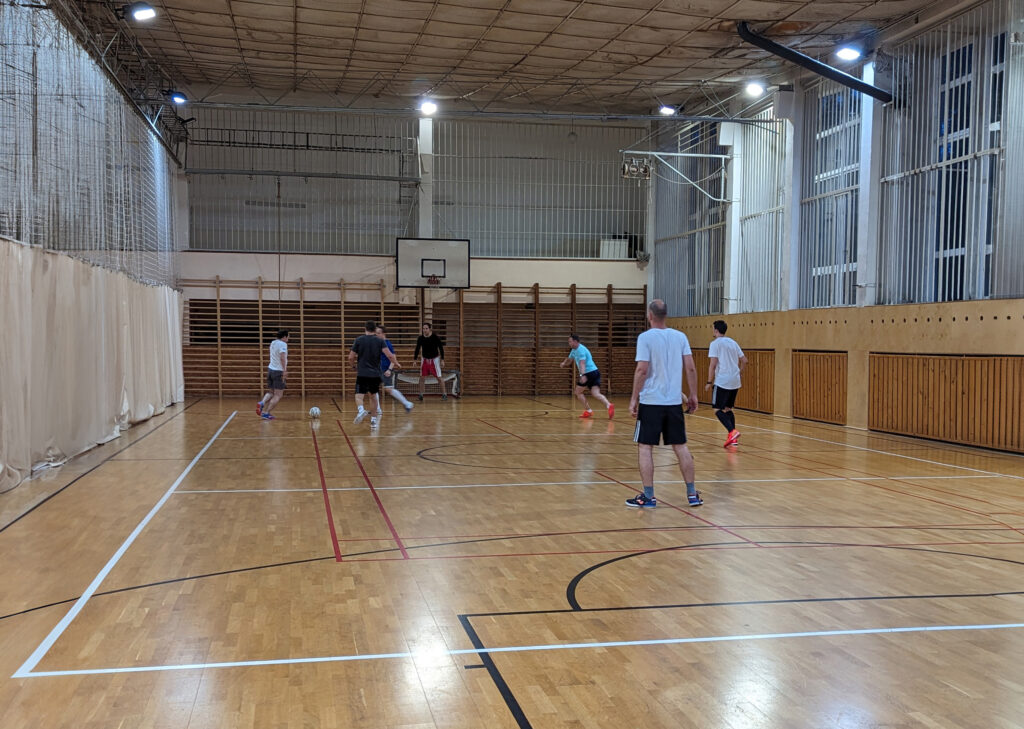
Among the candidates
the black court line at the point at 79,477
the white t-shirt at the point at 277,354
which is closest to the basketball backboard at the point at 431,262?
the white t-shirt at the point at 277,354

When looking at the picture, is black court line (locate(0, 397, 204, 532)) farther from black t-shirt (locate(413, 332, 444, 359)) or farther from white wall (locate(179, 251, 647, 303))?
white wall (locate(179, 251, 647, 303))

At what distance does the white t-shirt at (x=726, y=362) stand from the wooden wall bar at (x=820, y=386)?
15.2ft

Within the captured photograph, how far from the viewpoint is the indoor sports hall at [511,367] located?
12.7ft

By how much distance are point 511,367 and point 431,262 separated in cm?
361

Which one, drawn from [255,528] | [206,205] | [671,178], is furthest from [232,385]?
[255,528]

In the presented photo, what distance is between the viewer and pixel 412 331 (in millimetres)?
22422

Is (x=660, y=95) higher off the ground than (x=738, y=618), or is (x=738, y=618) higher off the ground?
(x=660, y=95)

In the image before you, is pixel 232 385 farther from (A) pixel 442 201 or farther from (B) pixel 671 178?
(B) pixel 671 178

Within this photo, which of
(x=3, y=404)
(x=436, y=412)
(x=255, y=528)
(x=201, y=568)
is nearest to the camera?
(x=201, y=568)

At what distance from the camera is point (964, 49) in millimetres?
12844

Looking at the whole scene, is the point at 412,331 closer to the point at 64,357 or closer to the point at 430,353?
the point at 430,353

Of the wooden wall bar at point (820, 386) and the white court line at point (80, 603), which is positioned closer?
the white court line at point (80, 603)

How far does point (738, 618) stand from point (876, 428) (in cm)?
1123

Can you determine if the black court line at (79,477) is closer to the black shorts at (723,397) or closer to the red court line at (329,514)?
the red court line at (329,514)
